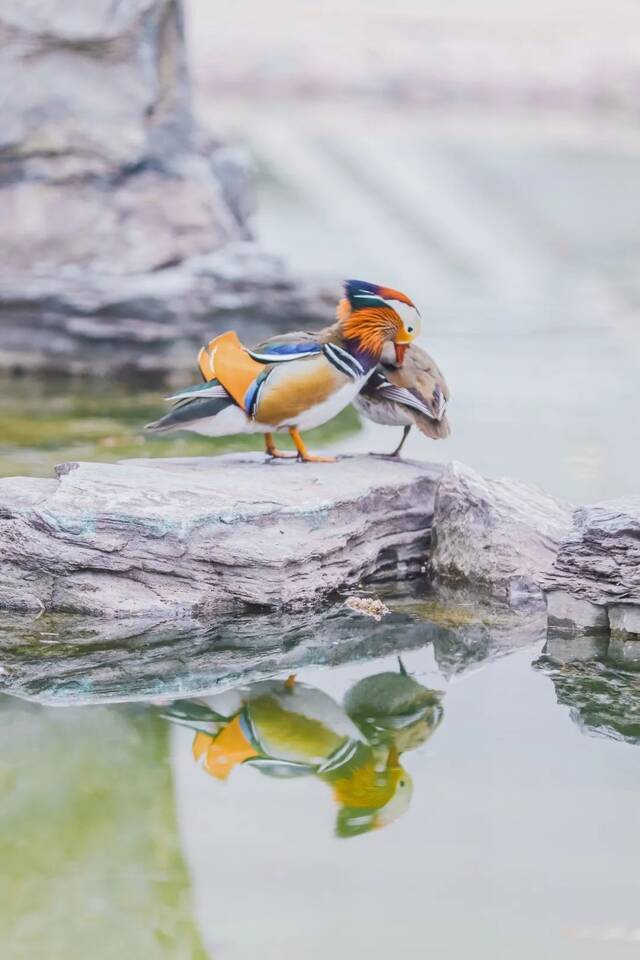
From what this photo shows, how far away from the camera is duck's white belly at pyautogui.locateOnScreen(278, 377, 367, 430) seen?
2.88 metres

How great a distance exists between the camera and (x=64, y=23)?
549 centimetres

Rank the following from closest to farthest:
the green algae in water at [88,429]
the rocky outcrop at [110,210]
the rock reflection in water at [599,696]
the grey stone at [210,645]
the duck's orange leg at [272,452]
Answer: the rock reflection in water at [599,696]
the grey stone at [210,645]
the duck's orange leg at [272,452]
the green algae in water at [88,429]
the rocky outcrop at [110,210]

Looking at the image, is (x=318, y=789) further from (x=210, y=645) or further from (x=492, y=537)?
(x=492, y=537)

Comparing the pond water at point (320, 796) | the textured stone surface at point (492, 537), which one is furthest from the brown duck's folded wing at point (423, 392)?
the pond water at point (320, 796)

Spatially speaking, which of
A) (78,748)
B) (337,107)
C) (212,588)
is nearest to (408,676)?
(212,588)

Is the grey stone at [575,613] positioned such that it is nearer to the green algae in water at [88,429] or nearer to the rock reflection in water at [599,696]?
the rock reflection in water at [599,696]

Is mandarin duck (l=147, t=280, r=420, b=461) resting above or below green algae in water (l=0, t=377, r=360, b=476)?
above

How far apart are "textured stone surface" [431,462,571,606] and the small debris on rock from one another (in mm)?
201

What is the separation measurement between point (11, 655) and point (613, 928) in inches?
46.1

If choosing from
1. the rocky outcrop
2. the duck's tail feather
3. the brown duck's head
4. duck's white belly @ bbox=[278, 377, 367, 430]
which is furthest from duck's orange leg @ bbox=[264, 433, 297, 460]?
the rocky outcrop

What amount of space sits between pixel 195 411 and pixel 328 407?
0.90 ft

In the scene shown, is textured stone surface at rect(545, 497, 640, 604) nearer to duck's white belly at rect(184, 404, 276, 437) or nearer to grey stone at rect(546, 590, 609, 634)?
grey stone at rect(546, 590, 609, 634)

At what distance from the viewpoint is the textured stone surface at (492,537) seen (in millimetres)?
2744

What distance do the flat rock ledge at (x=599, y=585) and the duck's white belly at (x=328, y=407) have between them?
1.83ft
